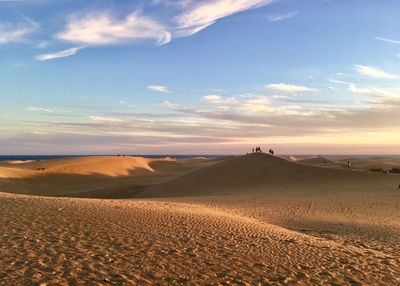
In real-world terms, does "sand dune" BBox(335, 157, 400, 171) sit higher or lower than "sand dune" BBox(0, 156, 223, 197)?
higher

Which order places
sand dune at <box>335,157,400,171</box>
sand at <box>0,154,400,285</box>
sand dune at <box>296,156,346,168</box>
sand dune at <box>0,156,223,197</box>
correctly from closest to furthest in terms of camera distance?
sand at <box>0,154,400,285</box> < sand dune at <box>0,156,223,197</box> < sand dune at <box>296,156,346,168</box> < sand dune at <box>335,157,400,171</box>

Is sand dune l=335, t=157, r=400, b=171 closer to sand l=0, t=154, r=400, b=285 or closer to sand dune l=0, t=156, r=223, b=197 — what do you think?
sand dune l=0, t=156, r=223, b=197

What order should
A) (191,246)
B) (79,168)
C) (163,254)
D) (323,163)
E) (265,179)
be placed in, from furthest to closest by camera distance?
(323,163) → (79,168) → (265,179) → (191,246) → (163,254)

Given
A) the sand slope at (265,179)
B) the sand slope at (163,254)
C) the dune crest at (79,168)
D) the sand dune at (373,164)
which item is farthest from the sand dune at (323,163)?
the sand slope at (163,254)

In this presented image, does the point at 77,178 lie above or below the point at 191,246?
below

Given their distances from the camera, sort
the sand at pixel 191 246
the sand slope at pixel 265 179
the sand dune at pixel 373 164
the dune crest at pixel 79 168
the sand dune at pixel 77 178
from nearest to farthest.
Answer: the sand at pixel 191 246 < the sand slope at pixel 265 179 < the sand dune at pixel 77 178 < the dune crest at pixel 79 168 < the sand dune at pixel 373 164

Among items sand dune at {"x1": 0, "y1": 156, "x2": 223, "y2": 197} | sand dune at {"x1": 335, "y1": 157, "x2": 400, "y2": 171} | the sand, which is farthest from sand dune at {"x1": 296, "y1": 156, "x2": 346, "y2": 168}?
the sand

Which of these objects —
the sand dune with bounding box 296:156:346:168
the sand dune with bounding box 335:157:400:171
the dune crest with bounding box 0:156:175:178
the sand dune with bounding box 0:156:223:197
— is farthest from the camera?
the sand dune with bounding box 335:157:400:171

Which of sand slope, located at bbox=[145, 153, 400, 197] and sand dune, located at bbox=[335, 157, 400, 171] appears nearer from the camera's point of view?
sand slope, located at bbox=[145, 153, 400, 197]

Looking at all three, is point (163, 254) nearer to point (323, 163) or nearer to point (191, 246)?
point (191, 246)

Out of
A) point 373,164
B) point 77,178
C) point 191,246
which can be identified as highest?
point 373,164

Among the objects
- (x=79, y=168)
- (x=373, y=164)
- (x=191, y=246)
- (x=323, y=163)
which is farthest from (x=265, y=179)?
(x=373, y=164)

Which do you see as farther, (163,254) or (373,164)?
(373,164)

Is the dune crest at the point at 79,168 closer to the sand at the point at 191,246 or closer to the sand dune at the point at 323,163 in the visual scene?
the sand dune at the point at 323,163
